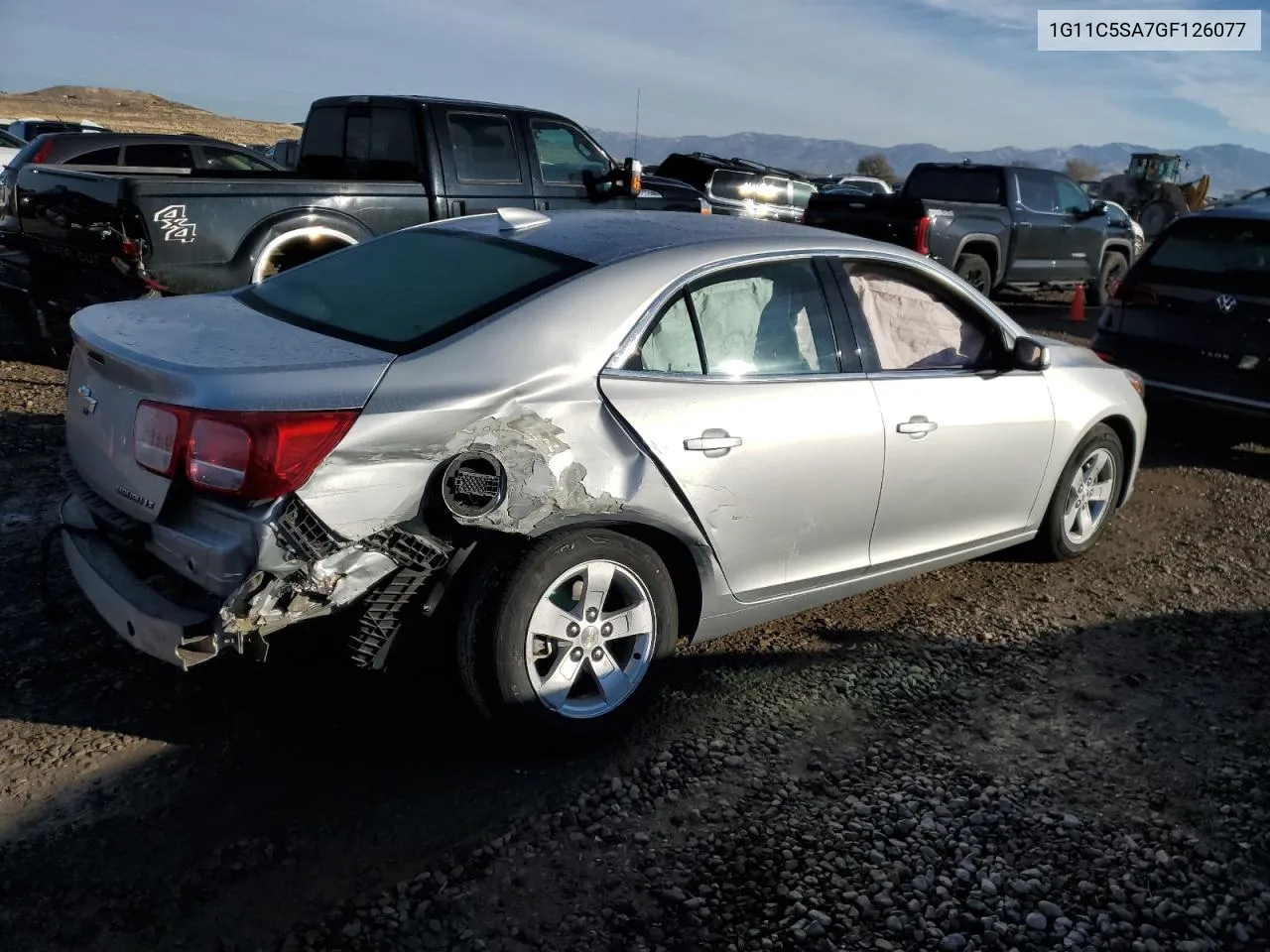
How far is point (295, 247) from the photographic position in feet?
23.4

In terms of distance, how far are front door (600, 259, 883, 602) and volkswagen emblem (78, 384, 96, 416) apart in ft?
5.13

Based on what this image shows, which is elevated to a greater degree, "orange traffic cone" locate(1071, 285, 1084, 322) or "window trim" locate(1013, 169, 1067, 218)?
"window trim" locate(1013, 169, 1067, 218)

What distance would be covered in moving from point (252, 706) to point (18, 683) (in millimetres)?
805

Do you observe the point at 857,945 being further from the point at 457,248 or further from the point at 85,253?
the point at 85,253

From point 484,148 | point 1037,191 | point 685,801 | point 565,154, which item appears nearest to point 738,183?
point 1037,191

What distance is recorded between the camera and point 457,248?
3.87 meters

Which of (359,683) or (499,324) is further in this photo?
(359,683)

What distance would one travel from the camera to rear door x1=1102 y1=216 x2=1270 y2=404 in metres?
6.87

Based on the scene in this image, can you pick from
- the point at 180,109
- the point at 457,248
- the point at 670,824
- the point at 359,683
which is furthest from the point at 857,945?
the point at 180,109

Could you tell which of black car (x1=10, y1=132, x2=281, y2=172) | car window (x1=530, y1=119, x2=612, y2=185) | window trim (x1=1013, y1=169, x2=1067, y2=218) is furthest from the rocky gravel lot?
window trim (x1=1013, y1=169, x2=1067, y2=218)

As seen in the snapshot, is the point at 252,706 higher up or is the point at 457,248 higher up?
the point at 457,248

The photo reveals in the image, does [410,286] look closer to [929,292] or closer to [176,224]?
[929,292]

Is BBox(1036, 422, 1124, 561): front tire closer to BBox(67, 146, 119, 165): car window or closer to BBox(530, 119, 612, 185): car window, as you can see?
BBox(530, 119, 612, 185): car window

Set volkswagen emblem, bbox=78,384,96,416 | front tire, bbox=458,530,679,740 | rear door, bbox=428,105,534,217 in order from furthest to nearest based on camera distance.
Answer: rear door, bbox=428,105,534,217 < volkswagen emblem, bbox=78,384,96,416 < front tire, bbox=458,530,679,740
